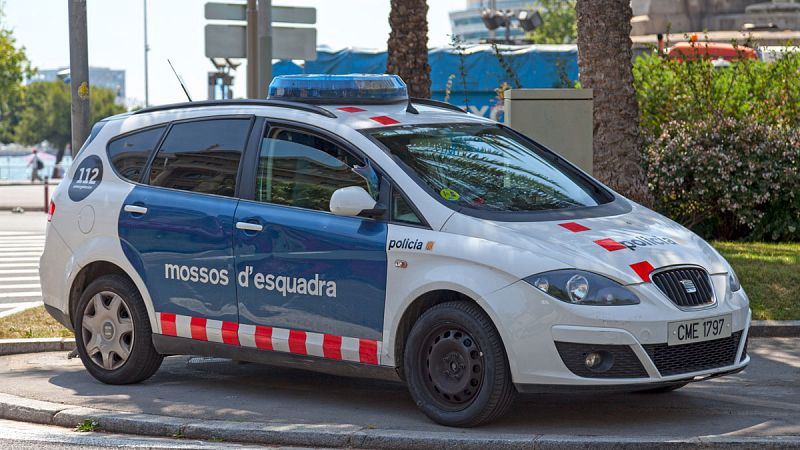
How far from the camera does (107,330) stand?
27.7 ft

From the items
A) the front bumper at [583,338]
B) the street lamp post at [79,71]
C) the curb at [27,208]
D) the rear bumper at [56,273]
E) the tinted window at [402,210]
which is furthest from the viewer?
the curb at [27,208]

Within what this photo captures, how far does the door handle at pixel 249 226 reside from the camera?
768cm

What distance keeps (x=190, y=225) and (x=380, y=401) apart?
1519mm

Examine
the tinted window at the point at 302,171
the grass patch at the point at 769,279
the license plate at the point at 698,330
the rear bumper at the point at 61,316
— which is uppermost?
the tinted window at the point at 302,171

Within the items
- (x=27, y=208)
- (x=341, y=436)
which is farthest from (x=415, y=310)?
(x=27, y=208)

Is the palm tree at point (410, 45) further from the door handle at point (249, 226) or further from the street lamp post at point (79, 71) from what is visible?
the door handle at point (249, 226)

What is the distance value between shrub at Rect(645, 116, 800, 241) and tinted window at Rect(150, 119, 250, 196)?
9531mm

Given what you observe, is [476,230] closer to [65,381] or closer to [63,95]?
[65,381]

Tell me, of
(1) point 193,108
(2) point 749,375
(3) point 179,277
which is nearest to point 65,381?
(3) point 179,277

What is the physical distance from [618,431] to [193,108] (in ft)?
11.2

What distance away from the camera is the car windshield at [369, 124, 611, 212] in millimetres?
7355

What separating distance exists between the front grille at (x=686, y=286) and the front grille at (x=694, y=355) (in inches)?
8.5

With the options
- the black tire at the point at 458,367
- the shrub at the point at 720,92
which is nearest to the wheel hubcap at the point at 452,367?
the black tire at the point at 458,367

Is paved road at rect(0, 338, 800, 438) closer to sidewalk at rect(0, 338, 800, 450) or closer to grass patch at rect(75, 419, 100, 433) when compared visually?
sidewalk at rect(0, 338, 800, 450)
